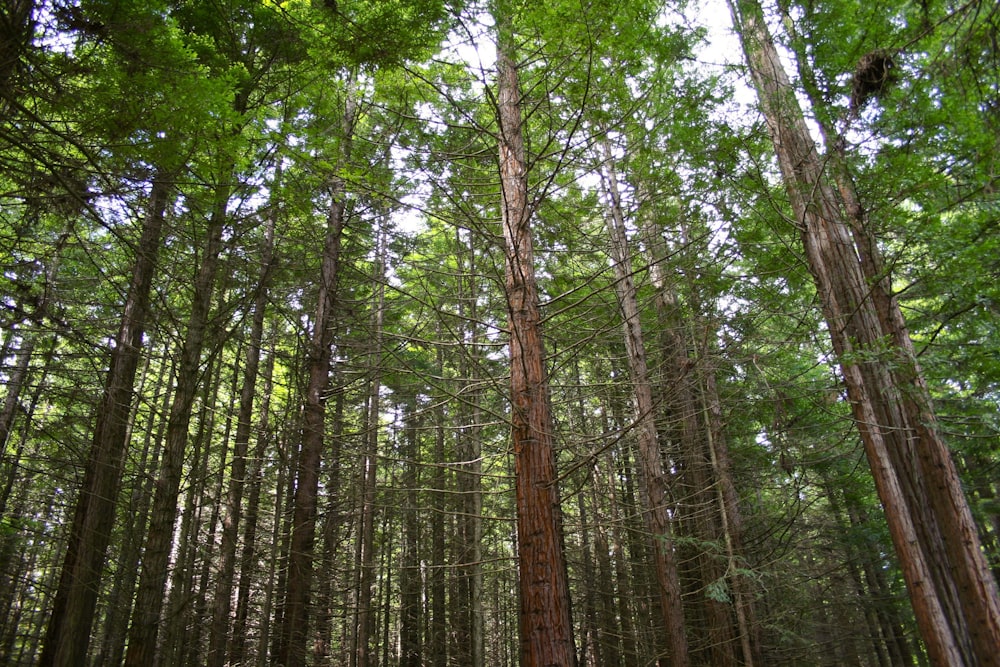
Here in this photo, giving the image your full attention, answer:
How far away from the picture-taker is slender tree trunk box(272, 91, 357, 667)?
279 inches

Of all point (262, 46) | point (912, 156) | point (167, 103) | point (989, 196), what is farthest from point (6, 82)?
point (989, 196)

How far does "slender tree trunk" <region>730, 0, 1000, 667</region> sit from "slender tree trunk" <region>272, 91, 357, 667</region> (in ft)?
18.3

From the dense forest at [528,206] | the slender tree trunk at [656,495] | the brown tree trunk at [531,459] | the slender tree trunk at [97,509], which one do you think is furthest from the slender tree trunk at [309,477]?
the slender tree trunk at [656,495]

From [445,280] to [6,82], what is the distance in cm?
Result: 778

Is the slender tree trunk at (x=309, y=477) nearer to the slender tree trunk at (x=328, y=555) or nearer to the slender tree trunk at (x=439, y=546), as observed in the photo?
the slender tree trunk at (x=328, y=555)

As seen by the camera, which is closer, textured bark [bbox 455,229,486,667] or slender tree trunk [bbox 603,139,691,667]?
slender tree trunk [bbox 603,139,691,667]

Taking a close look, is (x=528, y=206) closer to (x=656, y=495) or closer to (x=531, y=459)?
(x=531, y=459)

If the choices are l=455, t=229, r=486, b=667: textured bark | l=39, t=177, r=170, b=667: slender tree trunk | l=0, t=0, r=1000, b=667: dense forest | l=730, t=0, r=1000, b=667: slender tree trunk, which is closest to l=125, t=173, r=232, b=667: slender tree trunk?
l=0, t=0, r=1000, b=667: dense forest

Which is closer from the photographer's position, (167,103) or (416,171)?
(167,103)

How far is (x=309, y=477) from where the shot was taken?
758cm

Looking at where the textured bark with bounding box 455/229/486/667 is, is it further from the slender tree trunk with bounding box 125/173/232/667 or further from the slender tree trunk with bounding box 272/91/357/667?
the slender tree trunk with bounding box 125/173/232/667

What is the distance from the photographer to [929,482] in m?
5.93

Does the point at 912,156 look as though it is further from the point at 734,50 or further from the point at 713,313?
the point at 713,313

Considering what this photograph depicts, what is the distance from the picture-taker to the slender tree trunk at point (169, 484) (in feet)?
14.8
